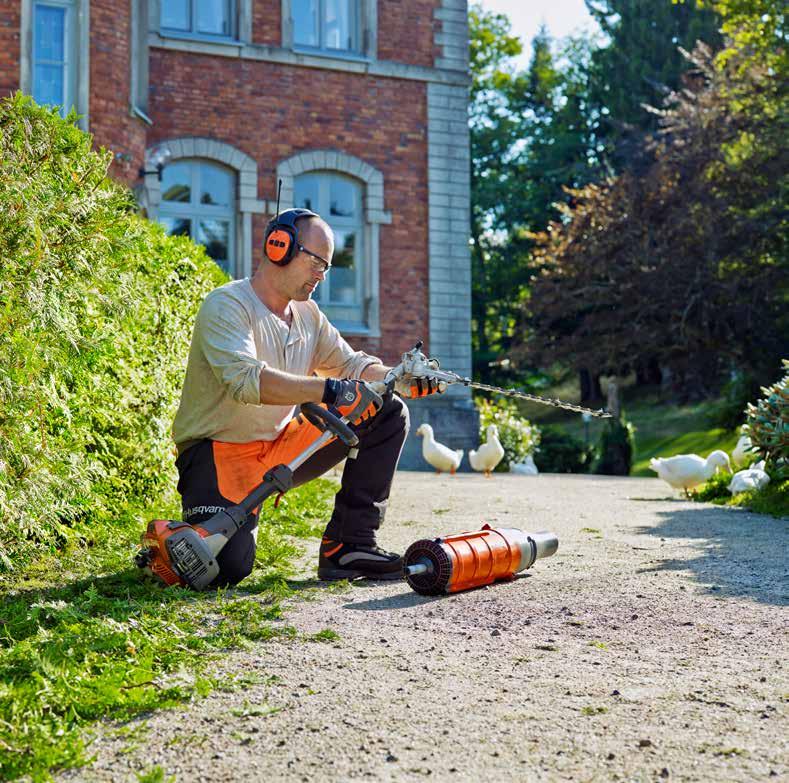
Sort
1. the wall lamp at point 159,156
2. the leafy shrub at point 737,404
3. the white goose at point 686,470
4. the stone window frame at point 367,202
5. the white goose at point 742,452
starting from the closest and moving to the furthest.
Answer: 1. the white goose at point 686,470
2. the white goose at point 742,452
3. the wall lamp at point 159,156
4. the stone window frame at point 367,202
5. the leafy shrub at point 737,404

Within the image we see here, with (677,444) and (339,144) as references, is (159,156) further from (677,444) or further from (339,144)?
(677,444)

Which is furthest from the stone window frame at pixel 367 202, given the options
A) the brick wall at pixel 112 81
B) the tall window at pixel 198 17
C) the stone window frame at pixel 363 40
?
the brick wall at pixel 112 81

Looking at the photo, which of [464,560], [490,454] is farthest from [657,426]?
[464,560]

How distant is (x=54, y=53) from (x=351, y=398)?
37.9 ft

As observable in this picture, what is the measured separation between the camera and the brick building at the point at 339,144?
17.0 metres

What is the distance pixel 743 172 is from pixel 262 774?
26822 mm

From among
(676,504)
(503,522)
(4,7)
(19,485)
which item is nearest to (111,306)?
(19,485)

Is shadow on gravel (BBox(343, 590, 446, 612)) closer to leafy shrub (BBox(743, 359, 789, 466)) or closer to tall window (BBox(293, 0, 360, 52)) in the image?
leafy shrub (BBox(743, 359, 789, 466))

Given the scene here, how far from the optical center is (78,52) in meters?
14.6

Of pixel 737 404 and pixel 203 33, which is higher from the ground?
pixel 203 33

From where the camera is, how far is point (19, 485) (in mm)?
4777

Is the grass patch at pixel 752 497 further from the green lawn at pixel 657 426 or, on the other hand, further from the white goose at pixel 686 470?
the green lawn at pixel 657 426

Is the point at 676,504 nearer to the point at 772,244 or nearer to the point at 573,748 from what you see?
the point at 573,748

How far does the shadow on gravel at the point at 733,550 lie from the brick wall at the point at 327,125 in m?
9.96
